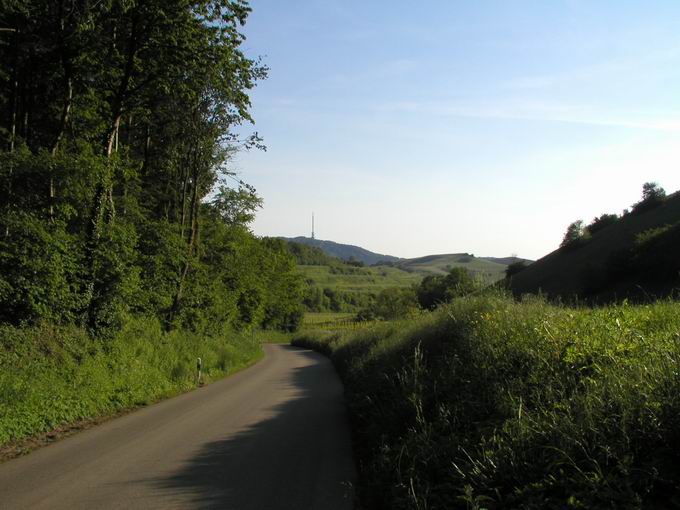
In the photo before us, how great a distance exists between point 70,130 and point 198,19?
7.22 metres

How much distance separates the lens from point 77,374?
13.0 meters

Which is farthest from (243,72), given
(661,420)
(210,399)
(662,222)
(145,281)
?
(662,222)

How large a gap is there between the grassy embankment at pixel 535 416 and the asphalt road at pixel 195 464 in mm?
979

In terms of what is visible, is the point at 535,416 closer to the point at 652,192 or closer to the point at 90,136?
the point at 90,136

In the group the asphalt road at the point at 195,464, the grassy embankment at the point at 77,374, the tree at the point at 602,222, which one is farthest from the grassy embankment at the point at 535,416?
the tree at the point at 602,222

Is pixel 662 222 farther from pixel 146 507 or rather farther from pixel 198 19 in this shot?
pixel 146 507

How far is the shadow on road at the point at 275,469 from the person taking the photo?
22.2ft

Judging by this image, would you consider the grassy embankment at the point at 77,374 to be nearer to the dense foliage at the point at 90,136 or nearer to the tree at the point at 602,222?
the dense foliage at the point at 90,136

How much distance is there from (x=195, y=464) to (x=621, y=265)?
29.0 meters

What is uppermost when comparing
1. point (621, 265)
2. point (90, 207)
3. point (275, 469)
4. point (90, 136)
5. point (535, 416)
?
point (90, 136)

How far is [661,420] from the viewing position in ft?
14.0

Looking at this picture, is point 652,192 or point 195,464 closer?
point 195,464

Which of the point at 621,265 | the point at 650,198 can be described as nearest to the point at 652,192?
the point at 650,198

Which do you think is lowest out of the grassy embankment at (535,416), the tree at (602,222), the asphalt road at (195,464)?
the asphalt road at (195,464)
